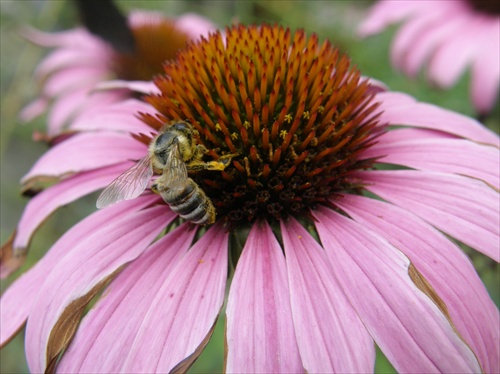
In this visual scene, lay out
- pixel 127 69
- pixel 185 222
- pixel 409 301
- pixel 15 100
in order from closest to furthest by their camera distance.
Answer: pixel 409 301
pixel 185 222
pixel 127 69
pixel 15 100

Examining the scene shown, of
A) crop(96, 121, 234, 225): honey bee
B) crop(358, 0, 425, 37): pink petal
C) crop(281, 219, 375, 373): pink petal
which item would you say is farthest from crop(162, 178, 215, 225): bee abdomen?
crop(358, 0, 425, 37): pink petal

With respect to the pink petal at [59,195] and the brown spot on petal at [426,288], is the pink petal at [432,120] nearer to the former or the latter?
the brown spot on petal at [426,288]

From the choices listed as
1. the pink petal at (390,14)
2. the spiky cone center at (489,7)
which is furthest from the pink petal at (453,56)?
the pink petal at (390,14)

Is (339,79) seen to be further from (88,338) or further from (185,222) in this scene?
(88,338)

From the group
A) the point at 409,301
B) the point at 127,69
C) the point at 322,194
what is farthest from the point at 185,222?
the point at 127,69

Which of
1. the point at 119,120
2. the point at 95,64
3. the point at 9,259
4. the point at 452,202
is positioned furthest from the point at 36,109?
the point at 452,202

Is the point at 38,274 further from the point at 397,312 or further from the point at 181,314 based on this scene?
the point at 397,312
